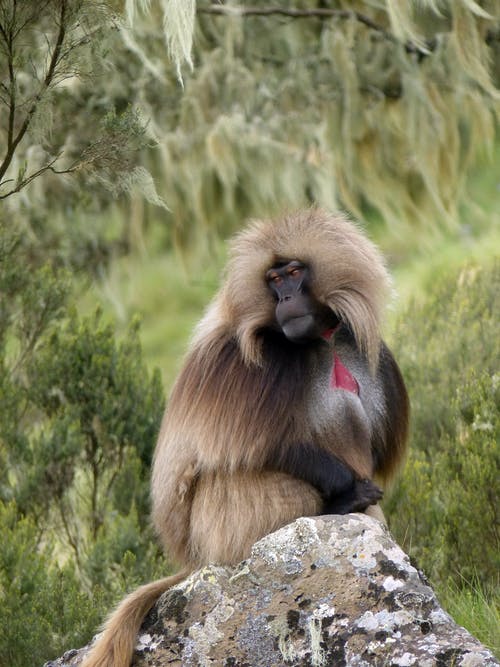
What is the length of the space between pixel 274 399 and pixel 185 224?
491 cm

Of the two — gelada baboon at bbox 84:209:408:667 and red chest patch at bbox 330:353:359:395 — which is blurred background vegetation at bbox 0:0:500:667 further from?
red chest patch at bbox 330:353:359:395

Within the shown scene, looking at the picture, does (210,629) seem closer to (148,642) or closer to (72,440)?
(148,642)

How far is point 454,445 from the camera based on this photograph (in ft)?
17.5

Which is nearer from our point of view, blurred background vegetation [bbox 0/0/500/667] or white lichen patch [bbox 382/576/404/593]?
white lichen patch [bbox 382/576/404/593]

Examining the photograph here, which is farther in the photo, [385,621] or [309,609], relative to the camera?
[309,609]

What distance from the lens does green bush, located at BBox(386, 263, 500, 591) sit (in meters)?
4.72

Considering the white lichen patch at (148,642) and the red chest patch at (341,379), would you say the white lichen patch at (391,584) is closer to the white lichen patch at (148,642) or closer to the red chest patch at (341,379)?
the white lichen patch at (148,642)

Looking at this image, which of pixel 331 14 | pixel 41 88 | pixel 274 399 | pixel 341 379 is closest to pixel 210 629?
pixel 274 399

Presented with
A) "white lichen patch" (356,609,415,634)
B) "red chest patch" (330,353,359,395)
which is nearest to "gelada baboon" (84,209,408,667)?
"red chest patch" (330,353,359,395)

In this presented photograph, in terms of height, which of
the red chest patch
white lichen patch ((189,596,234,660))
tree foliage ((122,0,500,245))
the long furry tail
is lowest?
white lichen patch ((189,596,234,660))

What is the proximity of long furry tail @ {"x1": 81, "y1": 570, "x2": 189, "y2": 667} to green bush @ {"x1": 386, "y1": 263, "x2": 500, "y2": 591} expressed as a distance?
4.47ft

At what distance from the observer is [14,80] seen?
358cm

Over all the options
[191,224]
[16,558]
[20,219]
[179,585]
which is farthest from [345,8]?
[179,585]

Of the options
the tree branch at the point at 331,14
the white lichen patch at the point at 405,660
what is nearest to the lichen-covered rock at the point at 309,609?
the white lichen patch at the point at 405,660
